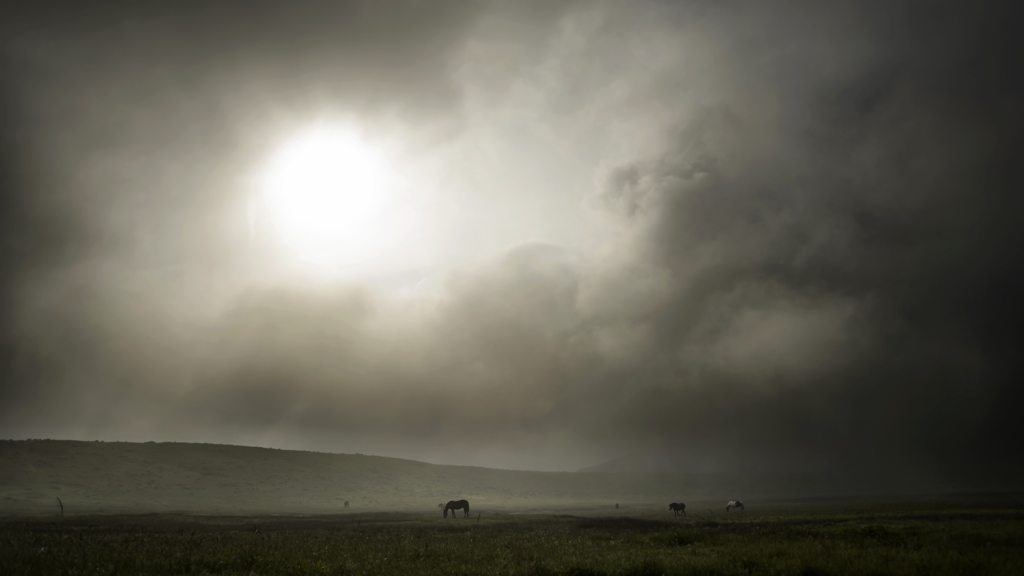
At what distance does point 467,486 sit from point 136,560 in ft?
476

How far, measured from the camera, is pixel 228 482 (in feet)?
350

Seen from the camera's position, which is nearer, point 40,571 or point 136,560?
point 40,571

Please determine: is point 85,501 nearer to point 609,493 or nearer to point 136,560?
point 136,560

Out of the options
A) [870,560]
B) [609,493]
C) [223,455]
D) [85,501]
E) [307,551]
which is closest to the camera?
[870,560]

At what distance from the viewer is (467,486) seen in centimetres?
14712

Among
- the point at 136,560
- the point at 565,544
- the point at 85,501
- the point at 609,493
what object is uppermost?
the point at 136,560

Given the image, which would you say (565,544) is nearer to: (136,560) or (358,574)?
(358,574)

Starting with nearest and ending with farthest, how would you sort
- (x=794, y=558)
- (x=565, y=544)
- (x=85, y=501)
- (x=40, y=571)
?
(x=40, y=571), (x=794, y=558), (x=565, y=544), (x=85, y=501)

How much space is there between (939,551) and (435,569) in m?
12.8

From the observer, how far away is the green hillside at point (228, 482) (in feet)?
260

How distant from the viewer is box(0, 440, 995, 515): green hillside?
7919cm

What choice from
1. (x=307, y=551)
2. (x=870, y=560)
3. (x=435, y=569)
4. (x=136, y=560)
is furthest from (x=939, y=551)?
(x=136, y=560)

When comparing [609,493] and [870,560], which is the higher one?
[870,560]

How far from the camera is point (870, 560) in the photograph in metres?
11.6
